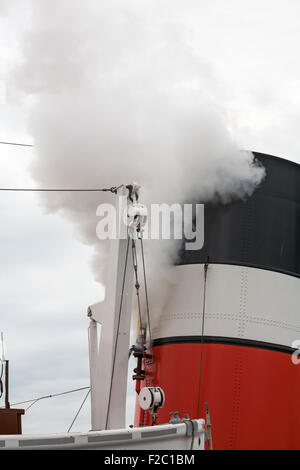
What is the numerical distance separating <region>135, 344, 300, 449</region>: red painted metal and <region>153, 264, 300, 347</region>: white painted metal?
296 mm

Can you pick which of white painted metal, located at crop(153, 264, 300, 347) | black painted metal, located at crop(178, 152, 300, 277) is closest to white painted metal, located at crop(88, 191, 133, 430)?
white painted metal, located at crop(153, 264, 300, 347)

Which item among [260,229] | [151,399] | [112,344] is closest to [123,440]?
[151,399]

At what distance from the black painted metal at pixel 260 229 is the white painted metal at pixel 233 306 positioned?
195 mm

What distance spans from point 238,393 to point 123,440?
4.24 meters

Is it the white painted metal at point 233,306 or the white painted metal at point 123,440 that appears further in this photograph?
the white painted metal at point 233,306

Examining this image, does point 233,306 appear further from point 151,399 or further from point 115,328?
point 151,399

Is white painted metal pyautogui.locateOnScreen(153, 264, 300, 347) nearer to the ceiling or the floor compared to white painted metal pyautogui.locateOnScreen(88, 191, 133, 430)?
nearer to the ceiling

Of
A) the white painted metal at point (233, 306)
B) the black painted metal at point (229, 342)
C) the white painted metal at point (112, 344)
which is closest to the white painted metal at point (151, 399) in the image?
the white painted metal at point (112, 344)

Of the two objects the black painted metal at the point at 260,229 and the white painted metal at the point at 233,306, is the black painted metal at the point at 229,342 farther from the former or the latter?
the black painted metal at the point at 260,229

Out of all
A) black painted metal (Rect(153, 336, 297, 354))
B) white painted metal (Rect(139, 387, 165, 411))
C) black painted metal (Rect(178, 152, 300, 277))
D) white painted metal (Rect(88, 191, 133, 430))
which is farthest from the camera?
black painted metal (Rect(178, 152, 300, 277))

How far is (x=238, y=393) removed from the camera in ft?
37.0

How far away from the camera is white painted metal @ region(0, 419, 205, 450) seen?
6.77 m

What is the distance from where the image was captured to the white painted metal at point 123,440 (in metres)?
6.77

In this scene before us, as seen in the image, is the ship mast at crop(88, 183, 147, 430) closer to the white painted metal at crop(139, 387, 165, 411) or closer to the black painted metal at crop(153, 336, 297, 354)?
the white painted metal at crop(139, 387, 165, 411)
